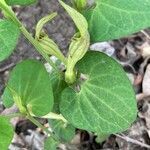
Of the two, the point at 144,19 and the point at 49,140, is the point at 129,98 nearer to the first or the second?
the point at 144,19

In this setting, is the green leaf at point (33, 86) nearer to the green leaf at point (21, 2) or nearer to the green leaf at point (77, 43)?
the green leaf at point (77, 43)

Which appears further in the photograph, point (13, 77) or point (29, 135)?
point (29, 135)

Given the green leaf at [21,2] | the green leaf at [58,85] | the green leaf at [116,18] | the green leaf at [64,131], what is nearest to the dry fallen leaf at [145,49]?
the green leaf at [64,131]

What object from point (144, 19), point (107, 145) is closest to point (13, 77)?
point (144, 19)

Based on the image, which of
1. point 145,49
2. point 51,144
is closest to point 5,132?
point 51,144

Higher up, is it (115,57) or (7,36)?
(7,36)

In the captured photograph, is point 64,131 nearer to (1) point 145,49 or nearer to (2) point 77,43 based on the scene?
(2) point 77,43
